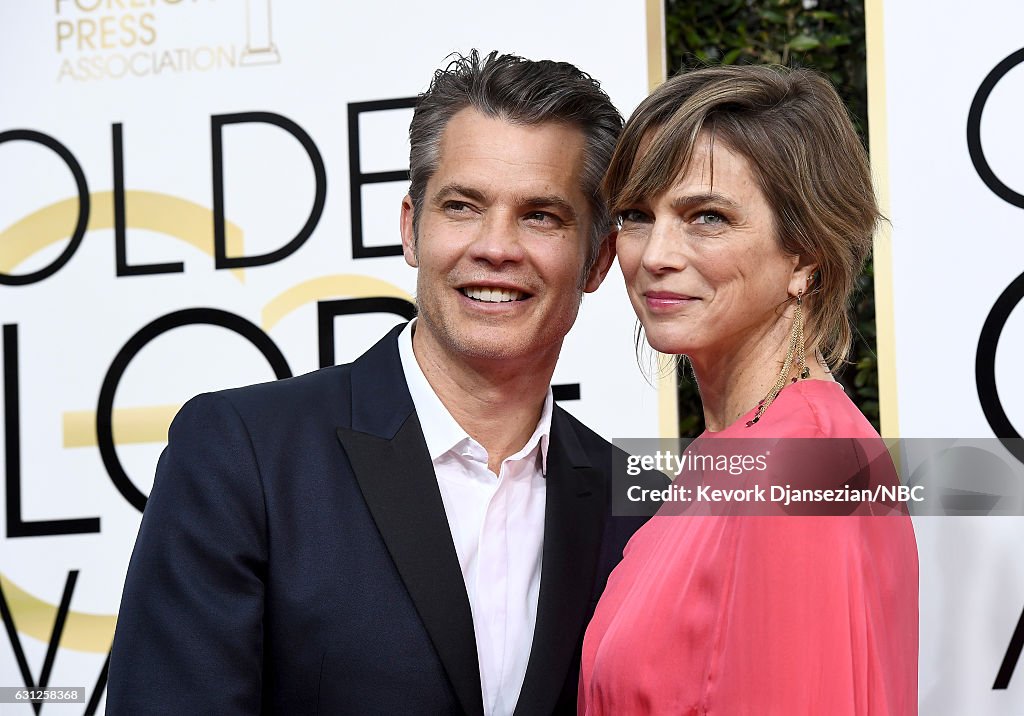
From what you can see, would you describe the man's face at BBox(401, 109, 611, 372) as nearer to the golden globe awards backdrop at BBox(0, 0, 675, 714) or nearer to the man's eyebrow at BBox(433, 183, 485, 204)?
the man's eyebrow at BBox(433, 183, 485, 204)

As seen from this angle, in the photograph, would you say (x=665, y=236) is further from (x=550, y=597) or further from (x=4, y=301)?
(x=4, y=301)

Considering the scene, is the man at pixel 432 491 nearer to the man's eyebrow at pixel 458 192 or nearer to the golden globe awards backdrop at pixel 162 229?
the man's eyebrow at pixel 458 192

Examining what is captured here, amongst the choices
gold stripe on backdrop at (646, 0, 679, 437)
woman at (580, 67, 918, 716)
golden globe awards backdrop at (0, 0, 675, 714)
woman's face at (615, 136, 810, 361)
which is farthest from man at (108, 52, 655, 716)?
golden globe awards backdrop at (0, 0, 675, 714)

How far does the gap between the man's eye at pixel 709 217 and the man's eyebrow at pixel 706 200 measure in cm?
2

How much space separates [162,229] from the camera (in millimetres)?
2971

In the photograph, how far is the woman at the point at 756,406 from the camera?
1551mm

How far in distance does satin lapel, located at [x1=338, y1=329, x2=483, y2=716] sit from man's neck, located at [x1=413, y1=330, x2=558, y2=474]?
0.10m

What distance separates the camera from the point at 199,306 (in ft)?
9.66

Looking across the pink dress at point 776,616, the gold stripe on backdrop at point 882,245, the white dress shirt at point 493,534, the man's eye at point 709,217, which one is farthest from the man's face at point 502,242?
the gold stripe on backdrop at point 882,245

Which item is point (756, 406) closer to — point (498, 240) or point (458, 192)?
point (498, 240)

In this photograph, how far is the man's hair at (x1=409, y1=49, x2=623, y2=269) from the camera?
212cm

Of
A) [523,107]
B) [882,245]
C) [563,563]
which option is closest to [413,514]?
[563,563]

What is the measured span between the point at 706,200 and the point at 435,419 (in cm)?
61

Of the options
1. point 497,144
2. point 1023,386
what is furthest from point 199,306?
point 1023,386
